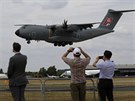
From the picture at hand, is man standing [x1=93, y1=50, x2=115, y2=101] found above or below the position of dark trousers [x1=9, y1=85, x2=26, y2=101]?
above

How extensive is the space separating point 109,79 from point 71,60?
147cm

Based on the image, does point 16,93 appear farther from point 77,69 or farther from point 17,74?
point 77,69

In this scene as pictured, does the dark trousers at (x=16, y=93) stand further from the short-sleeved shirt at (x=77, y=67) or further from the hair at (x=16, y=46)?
the short-sleeved shirt at (x=77, y=67)

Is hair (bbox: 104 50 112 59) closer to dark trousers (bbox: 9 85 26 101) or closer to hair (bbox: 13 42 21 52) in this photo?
hair (bbox: 13 42 21 52)

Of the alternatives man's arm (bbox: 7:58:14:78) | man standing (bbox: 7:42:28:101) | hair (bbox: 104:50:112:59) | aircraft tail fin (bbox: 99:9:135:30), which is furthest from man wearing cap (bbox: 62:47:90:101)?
aircraft tail fin (bbox: 99:9:135:30)

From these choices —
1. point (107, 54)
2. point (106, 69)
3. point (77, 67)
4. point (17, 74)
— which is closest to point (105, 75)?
point (106, 69)

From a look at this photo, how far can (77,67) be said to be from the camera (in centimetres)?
1050

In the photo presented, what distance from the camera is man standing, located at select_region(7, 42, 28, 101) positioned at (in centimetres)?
1024

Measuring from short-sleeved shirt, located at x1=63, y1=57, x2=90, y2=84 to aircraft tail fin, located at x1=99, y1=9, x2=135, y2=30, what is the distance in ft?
198

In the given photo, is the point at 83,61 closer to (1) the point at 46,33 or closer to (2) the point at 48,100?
(2) the point at 48,100

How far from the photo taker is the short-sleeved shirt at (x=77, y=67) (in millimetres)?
10484

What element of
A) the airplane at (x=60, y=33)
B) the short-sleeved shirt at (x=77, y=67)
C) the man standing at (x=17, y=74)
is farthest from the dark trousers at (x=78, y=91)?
the airplane at (x=60, y=33)

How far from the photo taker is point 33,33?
5916 centimetres

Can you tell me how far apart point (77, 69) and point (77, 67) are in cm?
5
